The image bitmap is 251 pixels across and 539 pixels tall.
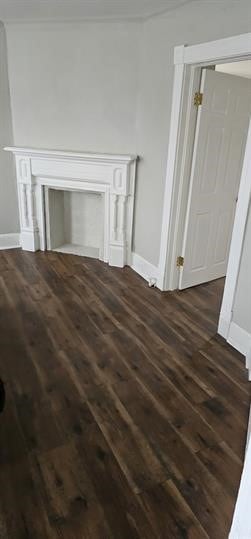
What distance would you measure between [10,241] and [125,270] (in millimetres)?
1575

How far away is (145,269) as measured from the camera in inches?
152

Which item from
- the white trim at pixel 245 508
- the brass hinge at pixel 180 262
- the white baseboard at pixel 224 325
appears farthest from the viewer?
the brass hinge at pixel 180 262

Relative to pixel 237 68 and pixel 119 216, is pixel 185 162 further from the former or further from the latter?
pixel 237 68

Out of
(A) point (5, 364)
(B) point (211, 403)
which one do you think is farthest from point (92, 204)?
(B) point (211, 403)

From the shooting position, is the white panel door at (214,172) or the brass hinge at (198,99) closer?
the brass hinge at (198,99)

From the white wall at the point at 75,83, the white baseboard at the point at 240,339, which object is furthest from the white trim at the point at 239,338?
the white wall at the point at 75,83

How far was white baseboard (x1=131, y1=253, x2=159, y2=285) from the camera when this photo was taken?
3676 millimetres

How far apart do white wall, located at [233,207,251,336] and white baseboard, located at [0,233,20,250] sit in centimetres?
296

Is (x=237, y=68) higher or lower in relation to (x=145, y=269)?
higher

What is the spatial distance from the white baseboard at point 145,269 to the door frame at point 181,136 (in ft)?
0.31

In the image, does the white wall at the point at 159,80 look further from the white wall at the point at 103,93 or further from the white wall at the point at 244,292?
the white wall at the point at 244,292

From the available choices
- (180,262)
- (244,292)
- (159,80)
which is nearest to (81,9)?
(159,80)

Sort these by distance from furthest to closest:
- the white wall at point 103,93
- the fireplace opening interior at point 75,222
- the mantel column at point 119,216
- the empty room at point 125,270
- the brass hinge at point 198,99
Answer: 1. the fireplace opening interior at point 75,222
2. the mantel column at point 119,216
3. the white wall at point 103,93
4. the brass hinge at point 198,99
5. the empty room at point 125,270

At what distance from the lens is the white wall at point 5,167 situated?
3826mm
